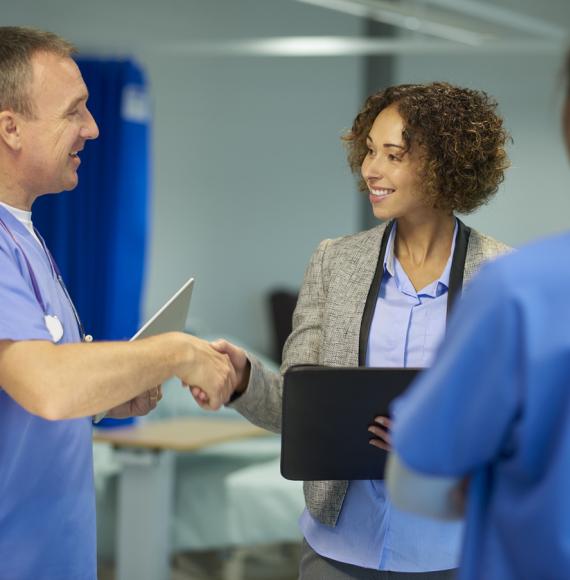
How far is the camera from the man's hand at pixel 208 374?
1.96m

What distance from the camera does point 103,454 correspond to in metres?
5.41

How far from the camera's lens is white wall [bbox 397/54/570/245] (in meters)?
7.59

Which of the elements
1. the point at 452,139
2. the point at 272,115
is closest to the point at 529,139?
the point at 272,115

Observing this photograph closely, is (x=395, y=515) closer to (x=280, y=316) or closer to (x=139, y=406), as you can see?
(x=139, y=406)

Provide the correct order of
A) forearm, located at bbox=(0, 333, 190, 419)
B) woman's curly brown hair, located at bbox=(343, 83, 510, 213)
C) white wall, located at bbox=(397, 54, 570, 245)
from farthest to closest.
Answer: white wall, located at bbox=(397, 54, 570, 245) < woman's curly brown hair, located at bbox=(343, 83, 510, 213) < forearm, located at bbox=(0, 333, 190, 419)

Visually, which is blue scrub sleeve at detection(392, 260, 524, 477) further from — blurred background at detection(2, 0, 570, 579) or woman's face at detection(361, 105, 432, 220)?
blurred background at detection(2, 0, 570, 579)

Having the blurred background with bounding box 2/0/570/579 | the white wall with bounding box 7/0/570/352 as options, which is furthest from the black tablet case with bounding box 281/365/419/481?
the white wall with bounding box 7/0/570/352

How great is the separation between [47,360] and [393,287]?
0.79 metres

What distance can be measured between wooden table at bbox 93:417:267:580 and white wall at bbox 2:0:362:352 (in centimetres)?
225

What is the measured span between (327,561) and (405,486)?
86 centimetres

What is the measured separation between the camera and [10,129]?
198cm

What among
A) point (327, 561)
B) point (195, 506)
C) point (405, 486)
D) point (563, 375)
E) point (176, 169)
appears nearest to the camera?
point (563, 375)

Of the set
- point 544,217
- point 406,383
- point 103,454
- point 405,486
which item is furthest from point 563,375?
point 544,217

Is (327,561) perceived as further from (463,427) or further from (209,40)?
(209,40)
